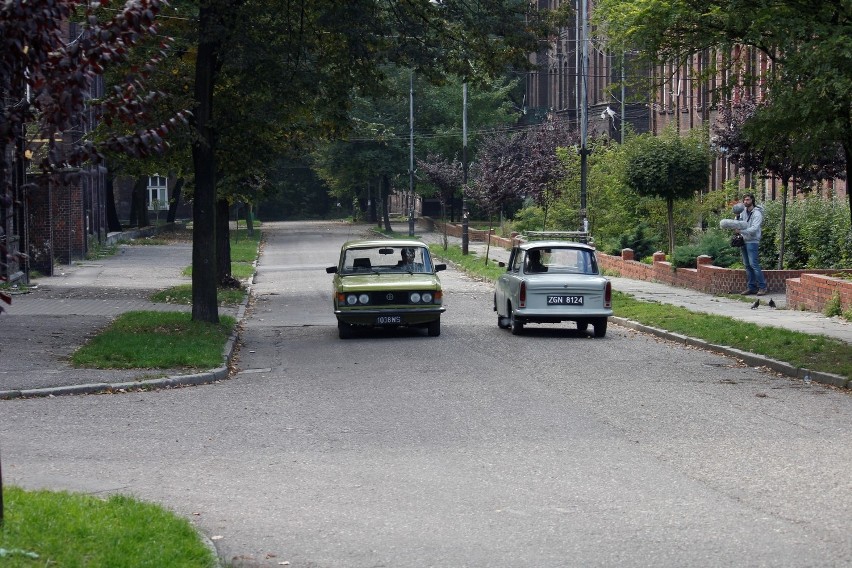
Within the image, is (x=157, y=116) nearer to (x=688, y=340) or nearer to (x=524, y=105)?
(x=688, y=340)

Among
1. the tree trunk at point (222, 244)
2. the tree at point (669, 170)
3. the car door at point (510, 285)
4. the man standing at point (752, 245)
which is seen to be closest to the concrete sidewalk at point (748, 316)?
the man standing at point (752, 245)

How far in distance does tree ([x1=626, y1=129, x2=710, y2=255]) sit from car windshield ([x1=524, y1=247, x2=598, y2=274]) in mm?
13262

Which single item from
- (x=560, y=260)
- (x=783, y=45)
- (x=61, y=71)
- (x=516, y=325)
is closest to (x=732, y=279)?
(x=560, y=260)

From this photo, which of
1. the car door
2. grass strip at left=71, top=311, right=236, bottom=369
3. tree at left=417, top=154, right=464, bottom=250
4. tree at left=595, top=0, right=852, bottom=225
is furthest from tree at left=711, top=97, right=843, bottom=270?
tree at left=417, top=154, right=464, bottom=250

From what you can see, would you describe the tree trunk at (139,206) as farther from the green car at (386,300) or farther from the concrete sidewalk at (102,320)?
the green car at (386,300)

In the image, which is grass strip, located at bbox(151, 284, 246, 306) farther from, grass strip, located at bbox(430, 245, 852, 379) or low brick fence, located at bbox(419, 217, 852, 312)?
low brick fence, located at bbox(419, 217, 852, 312)

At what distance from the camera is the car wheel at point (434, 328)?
20.3 meters

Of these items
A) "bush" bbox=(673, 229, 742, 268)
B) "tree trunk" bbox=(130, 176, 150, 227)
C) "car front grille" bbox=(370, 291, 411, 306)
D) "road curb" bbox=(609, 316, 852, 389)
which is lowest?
"road curb" bbox=(609, 316, 852, 389)

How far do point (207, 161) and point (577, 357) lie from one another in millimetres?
6996

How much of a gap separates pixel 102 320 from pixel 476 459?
13.5 meters

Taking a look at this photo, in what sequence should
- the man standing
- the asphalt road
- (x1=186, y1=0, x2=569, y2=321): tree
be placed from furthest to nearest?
the man standing
(x1=186, y1=0, x2=569, y2=321): tree
the asphalt road

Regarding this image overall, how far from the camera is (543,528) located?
24.7 ft

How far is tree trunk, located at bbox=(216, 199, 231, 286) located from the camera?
31328mm


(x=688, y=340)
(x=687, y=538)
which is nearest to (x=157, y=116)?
(x=688, y=340)
